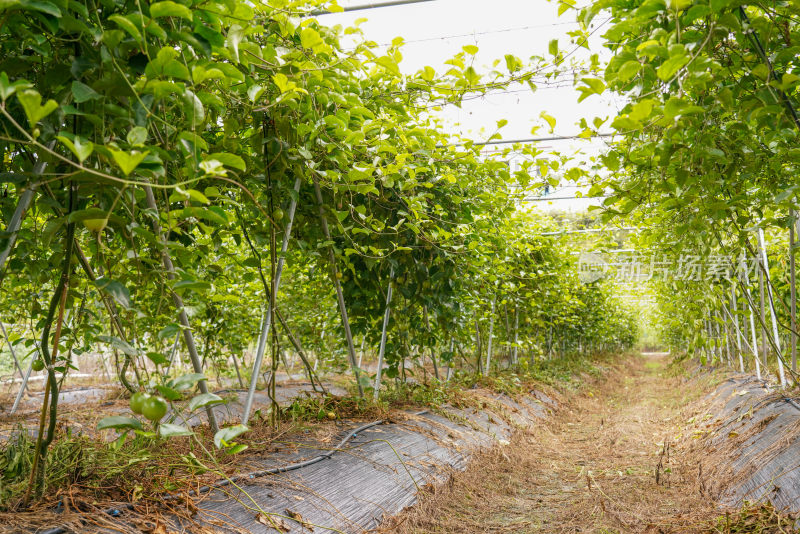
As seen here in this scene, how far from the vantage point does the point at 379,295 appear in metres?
3.37

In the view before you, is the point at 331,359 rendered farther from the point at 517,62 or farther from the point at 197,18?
the point at 197,18

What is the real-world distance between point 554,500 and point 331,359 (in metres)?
4.44

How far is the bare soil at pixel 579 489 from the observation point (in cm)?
213

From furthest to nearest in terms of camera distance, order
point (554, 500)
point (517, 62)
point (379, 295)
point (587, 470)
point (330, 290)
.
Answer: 1. point (330, 290)
2. point (379, 295)
3. point (587, 470)
4. point (554, 500)
5. point (517, 62)

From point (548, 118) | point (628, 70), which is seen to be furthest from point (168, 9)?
point (548, 118)

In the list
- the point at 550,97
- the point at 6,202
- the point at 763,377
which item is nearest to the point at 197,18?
the point at 6,202

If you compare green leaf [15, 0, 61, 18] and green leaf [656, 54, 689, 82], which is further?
green leaf [656, 54, 689, 82]

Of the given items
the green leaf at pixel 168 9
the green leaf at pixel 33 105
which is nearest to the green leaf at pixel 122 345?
the green leaf at pixel 33 105

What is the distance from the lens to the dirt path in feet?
7.04

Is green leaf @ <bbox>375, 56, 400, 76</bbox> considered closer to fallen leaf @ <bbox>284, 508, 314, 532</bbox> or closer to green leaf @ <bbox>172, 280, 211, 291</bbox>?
green leaf @ <bbox>172, 280, 211, 291</bbox>

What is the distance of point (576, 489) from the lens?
2.77 m

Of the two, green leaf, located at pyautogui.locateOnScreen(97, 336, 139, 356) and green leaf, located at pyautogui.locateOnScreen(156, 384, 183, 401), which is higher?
green leaf, located at pyautogui.locateOnScreen(97, 336, 139, 356)

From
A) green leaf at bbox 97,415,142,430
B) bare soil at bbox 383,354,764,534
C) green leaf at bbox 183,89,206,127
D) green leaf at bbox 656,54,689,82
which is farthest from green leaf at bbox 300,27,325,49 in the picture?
bare soil at bbox 383,354,764,534

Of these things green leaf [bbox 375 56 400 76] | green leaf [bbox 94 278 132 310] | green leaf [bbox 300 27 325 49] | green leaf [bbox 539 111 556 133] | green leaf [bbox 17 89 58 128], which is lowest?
green leaf [bbox 94 278 132 310]
